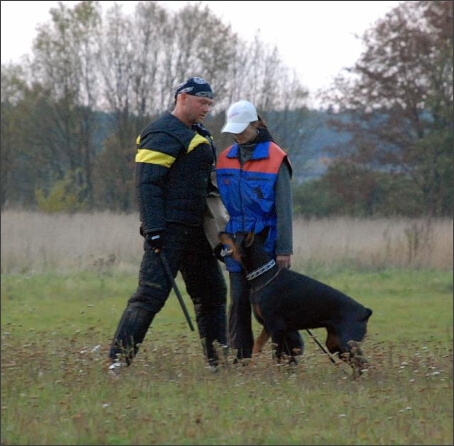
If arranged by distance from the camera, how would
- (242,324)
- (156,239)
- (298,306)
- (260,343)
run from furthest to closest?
(260,343) < (242,324) < (298,306) < (156,239)

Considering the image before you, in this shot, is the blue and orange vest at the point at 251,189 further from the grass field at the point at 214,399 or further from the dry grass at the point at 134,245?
the dry grass at the point at 134,245

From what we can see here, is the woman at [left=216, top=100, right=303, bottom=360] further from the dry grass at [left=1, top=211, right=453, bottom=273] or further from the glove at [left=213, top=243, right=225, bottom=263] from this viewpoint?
the dry grass at [left=1, top=211, right=453, bottom=273]

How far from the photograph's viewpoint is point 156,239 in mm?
6434

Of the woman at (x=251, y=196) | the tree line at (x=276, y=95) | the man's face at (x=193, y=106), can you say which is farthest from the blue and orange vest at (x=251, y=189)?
the tree line at (x=276, y=95)

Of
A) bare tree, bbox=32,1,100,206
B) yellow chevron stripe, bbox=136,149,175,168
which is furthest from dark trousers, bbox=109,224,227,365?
bare tree, bbox=32,1,100,206

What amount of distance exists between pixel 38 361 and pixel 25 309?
266 inches

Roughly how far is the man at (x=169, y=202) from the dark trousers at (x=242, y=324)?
193 mm

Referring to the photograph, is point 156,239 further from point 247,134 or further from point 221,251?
point 247,134

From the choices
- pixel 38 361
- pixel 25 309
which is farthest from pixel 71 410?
pixel 25 309

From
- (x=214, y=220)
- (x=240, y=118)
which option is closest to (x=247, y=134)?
(x=240, y=118)

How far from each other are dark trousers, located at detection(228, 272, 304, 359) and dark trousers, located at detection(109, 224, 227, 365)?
0.10 meters

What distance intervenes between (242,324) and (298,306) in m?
0.47

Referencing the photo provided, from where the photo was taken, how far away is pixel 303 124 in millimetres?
31375

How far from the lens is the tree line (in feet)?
90.0
